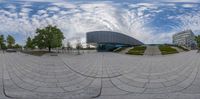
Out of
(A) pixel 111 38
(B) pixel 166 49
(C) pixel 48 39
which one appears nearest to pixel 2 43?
(C) pixel 48 39

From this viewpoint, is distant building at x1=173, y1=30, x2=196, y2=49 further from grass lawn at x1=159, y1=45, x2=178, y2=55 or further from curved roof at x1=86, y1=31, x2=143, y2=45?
curved roof at x1=86, y1=31, x2=143, y2=45

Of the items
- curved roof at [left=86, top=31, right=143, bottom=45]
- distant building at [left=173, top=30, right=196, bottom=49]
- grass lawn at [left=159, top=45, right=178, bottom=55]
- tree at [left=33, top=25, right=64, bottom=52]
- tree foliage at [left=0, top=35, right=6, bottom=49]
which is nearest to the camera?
grass lawn at [left=159, top=45, right=178, bottom=55]

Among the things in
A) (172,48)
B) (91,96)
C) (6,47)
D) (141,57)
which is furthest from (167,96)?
(6,47)

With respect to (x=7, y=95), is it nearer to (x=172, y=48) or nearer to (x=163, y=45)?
(x=163, y=45)

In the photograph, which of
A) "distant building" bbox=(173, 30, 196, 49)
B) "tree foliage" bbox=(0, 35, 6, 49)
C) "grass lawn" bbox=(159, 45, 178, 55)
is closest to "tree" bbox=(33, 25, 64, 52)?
"distant building" bbox=(173, 30, 196, 49)

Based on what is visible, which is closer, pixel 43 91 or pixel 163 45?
pixel 43 91

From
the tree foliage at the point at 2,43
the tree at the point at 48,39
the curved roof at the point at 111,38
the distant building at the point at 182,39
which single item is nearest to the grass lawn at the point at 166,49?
the distant building at the point at 182,39

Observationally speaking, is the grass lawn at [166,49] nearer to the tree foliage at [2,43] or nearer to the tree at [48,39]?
the tree at [48,39]

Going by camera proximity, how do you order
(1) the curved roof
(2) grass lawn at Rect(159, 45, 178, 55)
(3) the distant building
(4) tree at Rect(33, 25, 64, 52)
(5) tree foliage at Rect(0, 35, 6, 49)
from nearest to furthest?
(2) grass lawn at Rect(159, 45, 178, 55) < (3) the distant building < (1) the curved roof < (4) tree at Rect(33, 25, 64, 52) < (5) tree foliage at Rect(0, 35, 6, 49)

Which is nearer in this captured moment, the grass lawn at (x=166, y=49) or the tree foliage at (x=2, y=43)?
the grass lawn at (x=166, y=49)

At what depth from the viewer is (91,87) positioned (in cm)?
564

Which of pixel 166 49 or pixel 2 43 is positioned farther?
pixel 2 43

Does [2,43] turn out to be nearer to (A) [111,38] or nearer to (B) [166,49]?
(A) [111,38]

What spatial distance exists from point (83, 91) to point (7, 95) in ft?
6.05
